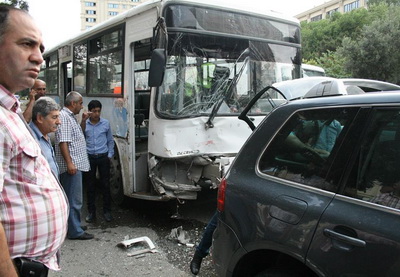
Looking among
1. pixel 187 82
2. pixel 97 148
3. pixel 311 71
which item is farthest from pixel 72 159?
pixel 311 71

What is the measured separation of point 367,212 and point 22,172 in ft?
5.46

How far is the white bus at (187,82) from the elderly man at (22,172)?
279 cm

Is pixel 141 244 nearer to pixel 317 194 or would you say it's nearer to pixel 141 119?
pixel 141 119

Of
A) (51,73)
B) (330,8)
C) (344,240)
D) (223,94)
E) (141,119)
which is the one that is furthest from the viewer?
(330,8)

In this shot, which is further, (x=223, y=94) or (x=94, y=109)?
(x=94, y=109)

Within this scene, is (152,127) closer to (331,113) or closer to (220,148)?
(220,148)

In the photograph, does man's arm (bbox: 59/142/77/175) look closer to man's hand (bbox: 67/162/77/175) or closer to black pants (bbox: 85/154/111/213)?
→ man's hand (bbox: 67/162/77/175)

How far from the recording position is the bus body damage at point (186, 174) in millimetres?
4680

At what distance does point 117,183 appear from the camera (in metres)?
5.93

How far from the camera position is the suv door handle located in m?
1.81

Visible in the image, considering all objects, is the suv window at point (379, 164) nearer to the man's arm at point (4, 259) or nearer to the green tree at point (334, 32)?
the man's arm at point (4, 259)

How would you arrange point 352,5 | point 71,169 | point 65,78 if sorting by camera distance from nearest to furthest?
1. point 71,169
2. point 65,78
3. point 352,5

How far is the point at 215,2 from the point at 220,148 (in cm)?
201

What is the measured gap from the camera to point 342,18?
4366 cm
